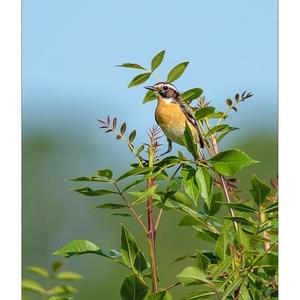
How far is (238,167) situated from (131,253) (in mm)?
129

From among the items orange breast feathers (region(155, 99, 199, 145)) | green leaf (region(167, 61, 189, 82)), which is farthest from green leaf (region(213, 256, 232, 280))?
orange breast feathers (region(155, 99, 199, 145))

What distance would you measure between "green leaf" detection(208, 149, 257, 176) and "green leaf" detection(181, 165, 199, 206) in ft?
0.08

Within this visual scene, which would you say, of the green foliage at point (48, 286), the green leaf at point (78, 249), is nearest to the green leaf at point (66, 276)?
the green foliage at point (48, 286)

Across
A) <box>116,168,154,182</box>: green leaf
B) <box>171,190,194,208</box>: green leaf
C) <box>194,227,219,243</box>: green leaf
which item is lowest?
<box>194,227,219,243</box>: green leaf

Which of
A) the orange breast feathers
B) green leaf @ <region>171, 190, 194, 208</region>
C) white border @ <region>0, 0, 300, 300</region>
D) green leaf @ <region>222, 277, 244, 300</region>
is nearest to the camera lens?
green leaf @ <region>222, 277, 244, 300</region>

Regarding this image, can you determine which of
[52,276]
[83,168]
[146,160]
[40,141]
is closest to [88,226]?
[83,168]

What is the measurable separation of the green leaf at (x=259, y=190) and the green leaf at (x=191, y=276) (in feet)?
0.33

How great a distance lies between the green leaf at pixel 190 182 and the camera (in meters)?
0.64

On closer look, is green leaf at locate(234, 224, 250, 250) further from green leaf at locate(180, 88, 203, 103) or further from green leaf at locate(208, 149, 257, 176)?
green leaf at locate(180, 88, 203, 103)

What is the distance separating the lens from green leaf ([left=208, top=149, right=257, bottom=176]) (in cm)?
63

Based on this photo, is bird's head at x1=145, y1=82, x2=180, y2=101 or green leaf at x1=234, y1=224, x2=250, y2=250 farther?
bird's head at x1=145, y1=82, x2=180, y2=101
